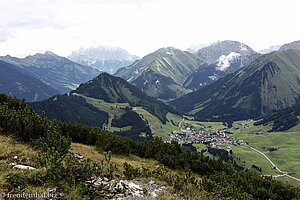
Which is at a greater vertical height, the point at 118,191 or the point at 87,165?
the point at 87,165

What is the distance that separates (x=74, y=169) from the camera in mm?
9875

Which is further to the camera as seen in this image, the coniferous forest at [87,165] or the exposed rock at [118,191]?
the exposed rock at [118,191]

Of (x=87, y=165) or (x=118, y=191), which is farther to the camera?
(x=87, y=165)

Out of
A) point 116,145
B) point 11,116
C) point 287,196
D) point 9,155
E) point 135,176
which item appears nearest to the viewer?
point 9,155

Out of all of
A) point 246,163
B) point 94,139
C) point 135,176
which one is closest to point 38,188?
point 135,176

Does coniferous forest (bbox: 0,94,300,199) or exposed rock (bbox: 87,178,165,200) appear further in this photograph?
exposed rock (bbox: 87,178,165,200)

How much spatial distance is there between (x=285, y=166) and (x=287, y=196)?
206007 millimetres

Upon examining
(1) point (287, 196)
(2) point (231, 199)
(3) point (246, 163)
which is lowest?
(3) point (246, 163)

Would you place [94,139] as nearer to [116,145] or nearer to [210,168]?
[116,145]

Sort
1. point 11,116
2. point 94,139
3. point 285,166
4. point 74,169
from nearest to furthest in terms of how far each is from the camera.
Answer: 1. point 74,169
2. point 11,116
3. point 94,139
4. point 285,166

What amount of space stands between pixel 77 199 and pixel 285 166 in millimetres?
229728

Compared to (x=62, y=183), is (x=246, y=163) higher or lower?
lower

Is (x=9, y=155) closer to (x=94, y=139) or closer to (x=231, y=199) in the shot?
(x=231, y=199)

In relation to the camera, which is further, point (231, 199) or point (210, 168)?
point (210, 168)
